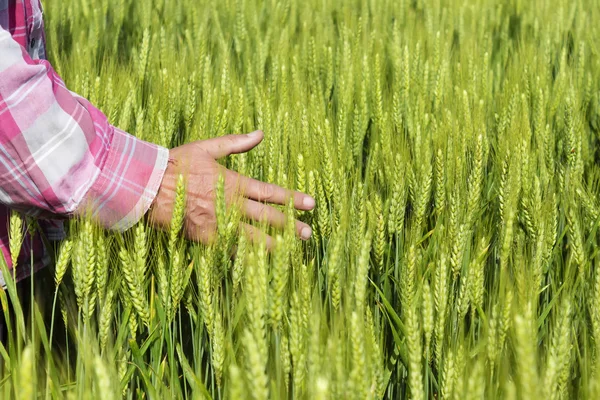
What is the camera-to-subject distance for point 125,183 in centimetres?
109

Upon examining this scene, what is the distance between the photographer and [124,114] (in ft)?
4.86

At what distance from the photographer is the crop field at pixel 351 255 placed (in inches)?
33.2

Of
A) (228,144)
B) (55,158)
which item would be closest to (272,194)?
(228,144)

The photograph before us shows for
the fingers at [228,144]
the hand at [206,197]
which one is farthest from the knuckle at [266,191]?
the fingers at [228,144]

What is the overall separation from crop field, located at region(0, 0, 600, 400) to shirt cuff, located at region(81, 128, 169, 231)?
0.14ft

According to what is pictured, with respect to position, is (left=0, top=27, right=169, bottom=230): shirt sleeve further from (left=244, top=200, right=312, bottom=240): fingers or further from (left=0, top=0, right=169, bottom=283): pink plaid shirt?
(left=244, top=200, right=312, bottom=240): fingers

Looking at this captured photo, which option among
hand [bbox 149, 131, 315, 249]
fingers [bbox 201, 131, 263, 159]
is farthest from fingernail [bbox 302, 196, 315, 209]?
fingers [bbox 201, 131, 263, 159]

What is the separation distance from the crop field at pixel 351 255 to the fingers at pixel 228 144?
70 mm

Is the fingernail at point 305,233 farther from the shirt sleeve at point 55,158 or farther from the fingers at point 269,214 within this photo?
the shirt sleeve at point 55,158

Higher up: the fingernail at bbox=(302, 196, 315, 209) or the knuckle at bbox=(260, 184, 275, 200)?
the knuckle at bbox=(260, 184, 275, 200)

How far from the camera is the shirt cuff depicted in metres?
1.07

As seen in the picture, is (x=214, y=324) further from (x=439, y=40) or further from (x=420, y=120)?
(x=439, y=40)

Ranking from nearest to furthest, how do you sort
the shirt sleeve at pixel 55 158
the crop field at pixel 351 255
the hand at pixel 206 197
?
the crop field at pixel 351 255 → the shirt sleeve at pixel 55 158 → the hand at pixel 206 197

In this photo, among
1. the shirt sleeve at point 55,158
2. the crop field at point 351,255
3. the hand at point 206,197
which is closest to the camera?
the crop field at point 351,255
